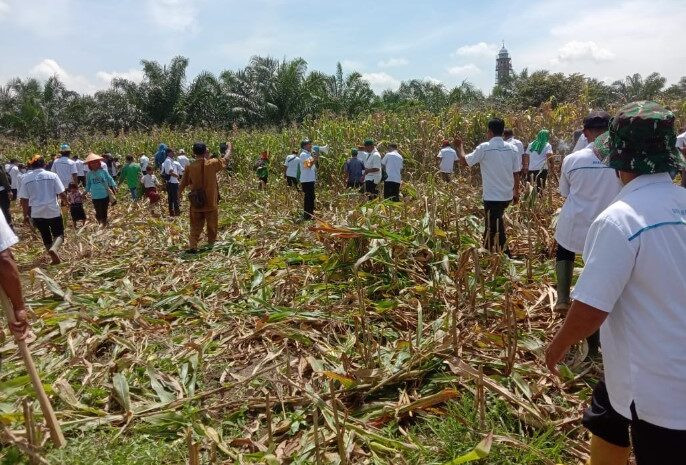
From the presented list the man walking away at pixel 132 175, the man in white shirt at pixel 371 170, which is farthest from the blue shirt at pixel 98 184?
the man in white shirt at pixel 371 170

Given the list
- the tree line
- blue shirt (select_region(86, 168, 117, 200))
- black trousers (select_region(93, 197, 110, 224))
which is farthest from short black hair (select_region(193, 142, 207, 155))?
the tree line

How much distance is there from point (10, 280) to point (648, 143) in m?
2.98

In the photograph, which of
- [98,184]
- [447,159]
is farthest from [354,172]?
[98,184]

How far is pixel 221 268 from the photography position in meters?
5.79

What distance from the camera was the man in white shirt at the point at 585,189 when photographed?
3.34 metres

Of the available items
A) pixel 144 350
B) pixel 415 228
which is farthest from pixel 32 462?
pixel 415 228

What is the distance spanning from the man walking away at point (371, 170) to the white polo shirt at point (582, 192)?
20.3 ft

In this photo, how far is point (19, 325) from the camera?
8.75 feet

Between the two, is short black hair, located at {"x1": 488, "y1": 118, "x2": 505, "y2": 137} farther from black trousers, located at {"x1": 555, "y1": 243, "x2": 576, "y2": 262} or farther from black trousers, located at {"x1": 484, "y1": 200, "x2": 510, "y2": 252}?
black trousers, located at {"x1": 555, "y1": 243, "x2": 576, "y2": 262}

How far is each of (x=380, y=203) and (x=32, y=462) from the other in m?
4.34

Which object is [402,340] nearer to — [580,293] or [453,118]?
[580,293]

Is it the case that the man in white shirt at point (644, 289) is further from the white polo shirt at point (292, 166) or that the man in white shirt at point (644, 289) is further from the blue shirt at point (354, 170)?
the white polo shirt at point (292, 166)

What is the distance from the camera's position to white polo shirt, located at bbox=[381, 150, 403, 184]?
9.01 m

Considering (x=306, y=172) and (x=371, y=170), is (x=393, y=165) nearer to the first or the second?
(x=371, y=170)
